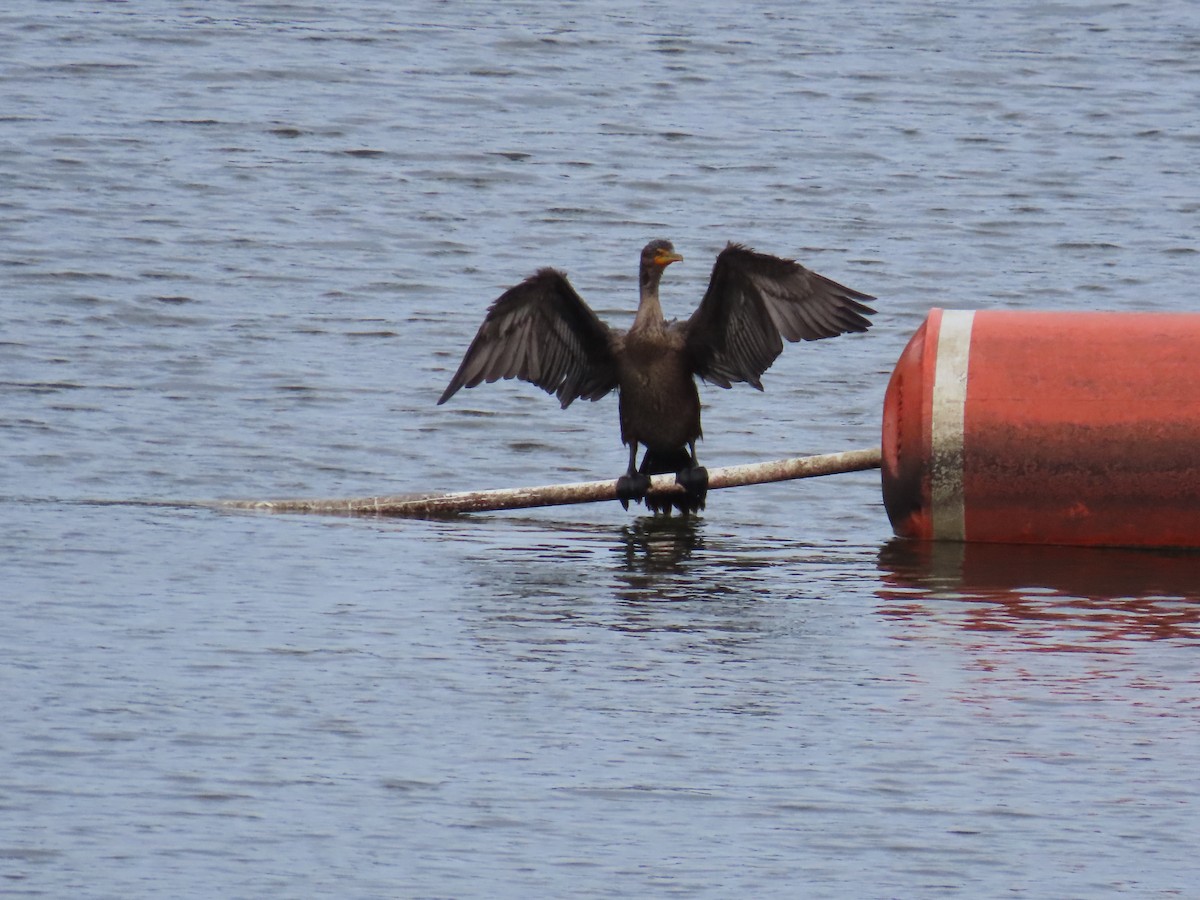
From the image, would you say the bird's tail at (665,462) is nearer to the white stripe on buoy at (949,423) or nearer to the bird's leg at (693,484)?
the bird's leg at (693,484)

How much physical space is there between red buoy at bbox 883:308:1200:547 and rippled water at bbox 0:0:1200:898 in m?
0.20

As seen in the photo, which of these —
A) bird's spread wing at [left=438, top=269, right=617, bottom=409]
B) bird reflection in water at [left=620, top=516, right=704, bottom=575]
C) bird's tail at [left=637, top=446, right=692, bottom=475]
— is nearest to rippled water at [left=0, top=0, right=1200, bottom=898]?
bird reflection in water at [left=620, top=516, right=704, bottom=575]

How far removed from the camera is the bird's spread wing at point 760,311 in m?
9.41

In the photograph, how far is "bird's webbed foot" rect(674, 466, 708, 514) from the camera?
9.74 metres

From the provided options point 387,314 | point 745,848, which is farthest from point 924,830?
point 387,314

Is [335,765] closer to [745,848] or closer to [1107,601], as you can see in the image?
[745,848]

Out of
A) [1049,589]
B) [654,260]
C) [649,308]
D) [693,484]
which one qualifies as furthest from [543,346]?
[1049,589]

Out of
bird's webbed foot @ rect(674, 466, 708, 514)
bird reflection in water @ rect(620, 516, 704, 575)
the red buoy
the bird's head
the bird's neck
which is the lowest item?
bird reflection in water @ rect(620, 516, 704, 575)

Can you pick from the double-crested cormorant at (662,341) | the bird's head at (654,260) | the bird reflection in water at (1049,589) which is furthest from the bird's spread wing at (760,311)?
the bird reflection in water at (1049,589)

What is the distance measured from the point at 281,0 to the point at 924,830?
20069mm

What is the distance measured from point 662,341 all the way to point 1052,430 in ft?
5.42

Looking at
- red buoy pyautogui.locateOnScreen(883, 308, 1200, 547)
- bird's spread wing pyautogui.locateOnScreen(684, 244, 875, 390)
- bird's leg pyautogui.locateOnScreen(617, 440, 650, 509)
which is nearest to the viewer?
red buoy pyautogui.locateOnScreen(883, 308, 1200, 547)

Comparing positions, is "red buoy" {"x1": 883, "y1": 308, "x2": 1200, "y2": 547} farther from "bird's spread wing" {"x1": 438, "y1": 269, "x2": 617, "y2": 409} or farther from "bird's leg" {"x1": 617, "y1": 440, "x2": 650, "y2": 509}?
"bird's spread wing" {"x1": 438, "y1": 269, "x2": 617, "y2": 409}

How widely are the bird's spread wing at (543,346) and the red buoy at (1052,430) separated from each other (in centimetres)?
139
